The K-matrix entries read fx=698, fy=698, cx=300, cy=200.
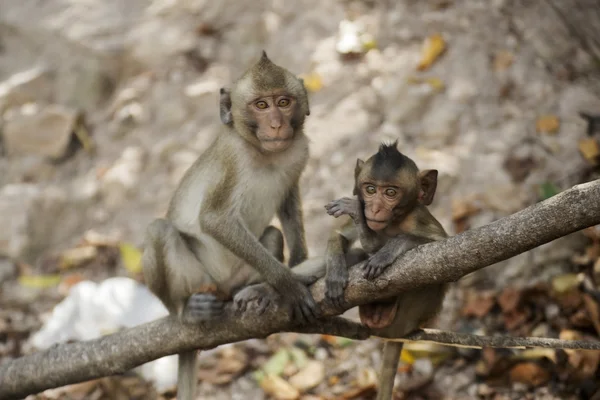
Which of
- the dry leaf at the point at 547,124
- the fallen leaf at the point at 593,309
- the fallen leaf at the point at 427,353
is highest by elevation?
the dry leaf at the point at 547,124

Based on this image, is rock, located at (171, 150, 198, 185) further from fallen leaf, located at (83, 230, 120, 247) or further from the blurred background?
fallen leaf, located at (83, 230, 120, 247)

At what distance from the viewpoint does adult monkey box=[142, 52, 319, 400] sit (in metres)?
4.22

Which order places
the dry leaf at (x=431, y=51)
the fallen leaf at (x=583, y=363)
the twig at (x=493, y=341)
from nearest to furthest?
the twig at (x=493, y=341)
the fallen leaf at (x=583, y=363)
the dry leaf at (x=431, y=51)

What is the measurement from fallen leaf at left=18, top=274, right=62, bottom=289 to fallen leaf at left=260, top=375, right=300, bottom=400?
9.14 feet

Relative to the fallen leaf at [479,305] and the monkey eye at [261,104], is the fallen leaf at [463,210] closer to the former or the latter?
the fallen leaf at [479,305]

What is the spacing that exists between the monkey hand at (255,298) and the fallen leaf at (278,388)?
1.52 meters

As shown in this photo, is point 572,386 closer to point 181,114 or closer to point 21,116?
point 181,114

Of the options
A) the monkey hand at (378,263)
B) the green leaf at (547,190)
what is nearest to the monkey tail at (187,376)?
the monkey hand at (378,263)

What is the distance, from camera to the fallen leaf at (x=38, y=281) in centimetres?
719

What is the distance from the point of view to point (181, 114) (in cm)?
813

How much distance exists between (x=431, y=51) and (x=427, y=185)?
3744mm

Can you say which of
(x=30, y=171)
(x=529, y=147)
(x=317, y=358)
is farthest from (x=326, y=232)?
(x=30, y=171)

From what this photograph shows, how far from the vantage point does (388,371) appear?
419 cm

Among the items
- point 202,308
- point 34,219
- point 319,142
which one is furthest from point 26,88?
point 202,308
